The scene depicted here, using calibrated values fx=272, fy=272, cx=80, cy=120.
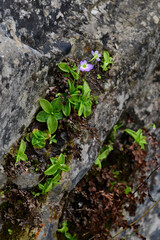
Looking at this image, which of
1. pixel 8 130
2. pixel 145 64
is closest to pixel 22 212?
pixel 8 130

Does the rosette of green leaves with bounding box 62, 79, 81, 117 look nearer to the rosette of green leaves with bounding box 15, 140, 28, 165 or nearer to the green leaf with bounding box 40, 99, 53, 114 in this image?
the green leaf with bounding box 40, 99, 53, 114

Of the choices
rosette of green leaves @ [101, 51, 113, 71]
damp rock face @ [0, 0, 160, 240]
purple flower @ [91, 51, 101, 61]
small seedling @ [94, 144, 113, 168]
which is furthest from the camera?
small seedling @ [94, 144, 113, 168]

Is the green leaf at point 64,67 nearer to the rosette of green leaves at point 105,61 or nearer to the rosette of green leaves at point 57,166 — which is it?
the rosette of green leaves at point 105,61

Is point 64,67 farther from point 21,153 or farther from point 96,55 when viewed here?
point 21,153

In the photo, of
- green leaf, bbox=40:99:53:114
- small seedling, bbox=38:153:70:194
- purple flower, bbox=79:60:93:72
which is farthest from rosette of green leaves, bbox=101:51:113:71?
small seedling, bbox=38:153:70:194

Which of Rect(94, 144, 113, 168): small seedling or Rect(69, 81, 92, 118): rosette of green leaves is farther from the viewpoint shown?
Rect(94, 144, 113, 168): small seedling

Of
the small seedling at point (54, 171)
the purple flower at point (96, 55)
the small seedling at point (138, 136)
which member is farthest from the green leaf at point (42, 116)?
the small seedling at point (138, 136)

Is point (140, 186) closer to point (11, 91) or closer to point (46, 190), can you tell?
point (46, 190)
